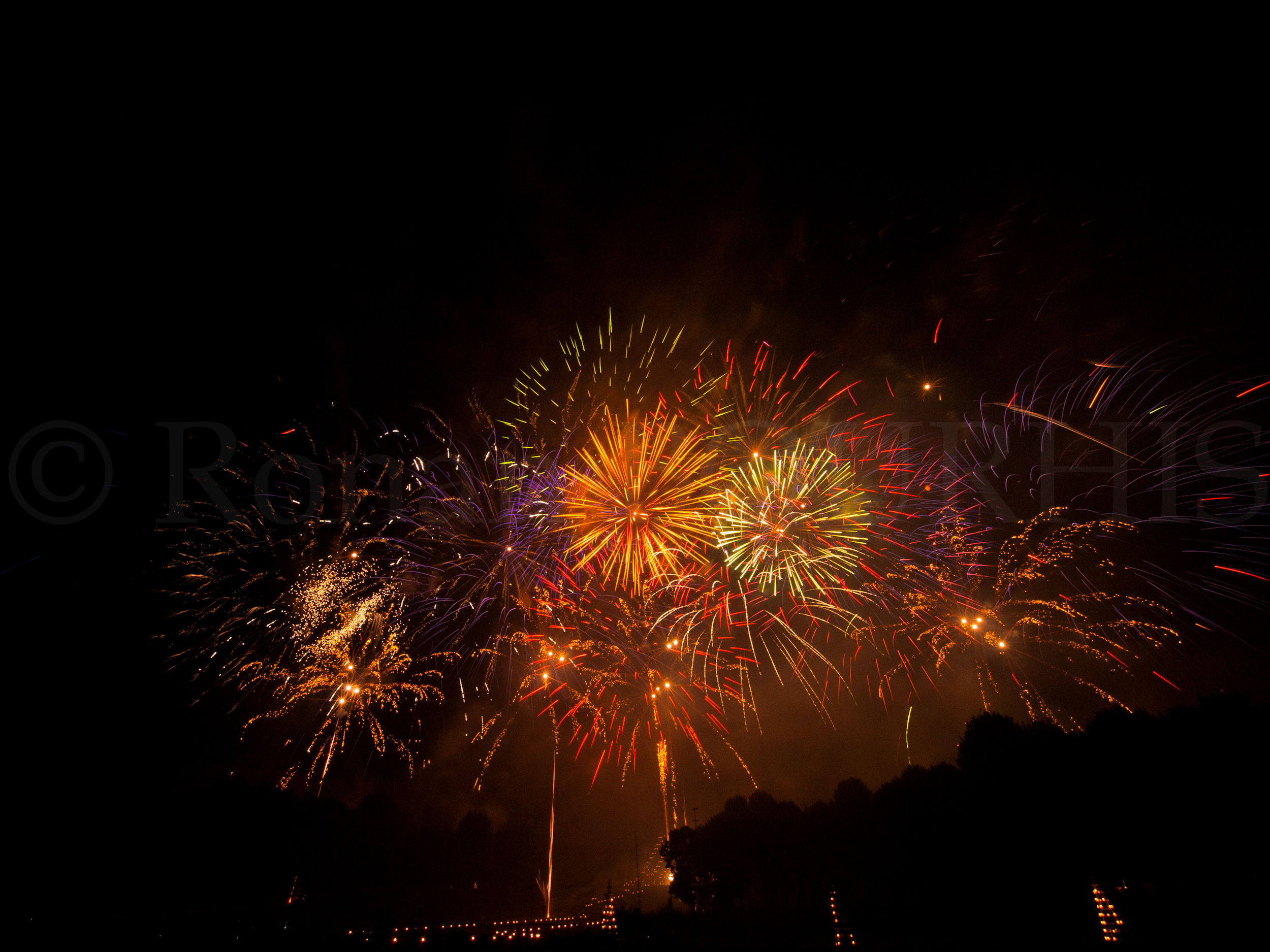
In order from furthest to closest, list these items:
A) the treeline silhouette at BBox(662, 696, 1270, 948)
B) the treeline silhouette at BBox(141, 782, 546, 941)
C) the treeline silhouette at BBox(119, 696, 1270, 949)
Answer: the treeline silhouette at BBox(141, 782, 546, 941)
the treeline silhouette at BBox(119, 696, 1270, 949)
the treeline silhouette at BBox(662, 696, 1270, 948)

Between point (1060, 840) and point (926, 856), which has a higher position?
point (1060, 840)

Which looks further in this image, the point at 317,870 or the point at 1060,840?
the point at 317,870

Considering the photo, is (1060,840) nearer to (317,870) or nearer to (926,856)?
(926,856)

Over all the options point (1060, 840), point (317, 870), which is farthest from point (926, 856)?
point (317, 870)

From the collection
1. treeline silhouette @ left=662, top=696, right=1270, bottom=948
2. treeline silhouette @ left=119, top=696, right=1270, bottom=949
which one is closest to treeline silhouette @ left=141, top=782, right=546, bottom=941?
treeline silhouette @ left=119, top=696, right=1270, bottom=949

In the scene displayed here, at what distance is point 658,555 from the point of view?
1530cm

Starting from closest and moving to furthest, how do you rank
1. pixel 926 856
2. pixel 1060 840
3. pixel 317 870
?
pixel 1060 840 < pixel 926 856 < pixel 317 870

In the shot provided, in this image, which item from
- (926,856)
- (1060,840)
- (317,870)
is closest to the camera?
(1060,840)

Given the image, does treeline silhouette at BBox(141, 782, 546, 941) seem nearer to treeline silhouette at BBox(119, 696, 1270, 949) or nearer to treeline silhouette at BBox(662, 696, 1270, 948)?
treeline silhouette at BBox(119, 696, 1270, 949)

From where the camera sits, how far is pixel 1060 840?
21.4 metres

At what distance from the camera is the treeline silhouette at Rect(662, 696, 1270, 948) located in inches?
677

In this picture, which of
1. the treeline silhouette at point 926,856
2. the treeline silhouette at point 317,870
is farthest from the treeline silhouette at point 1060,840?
the treeline silhouette at point 317,870

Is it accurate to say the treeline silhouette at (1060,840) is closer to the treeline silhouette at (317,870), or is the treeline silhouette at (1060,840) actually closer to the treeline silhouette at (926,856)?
A: the treeline silhouette at (926,856)

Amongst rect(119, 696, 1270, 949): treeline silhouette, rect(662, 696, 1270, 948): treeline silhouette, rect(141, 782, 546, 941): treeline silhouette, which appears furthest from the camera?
rect(141, 782, 546, 941): treeline silhouette
